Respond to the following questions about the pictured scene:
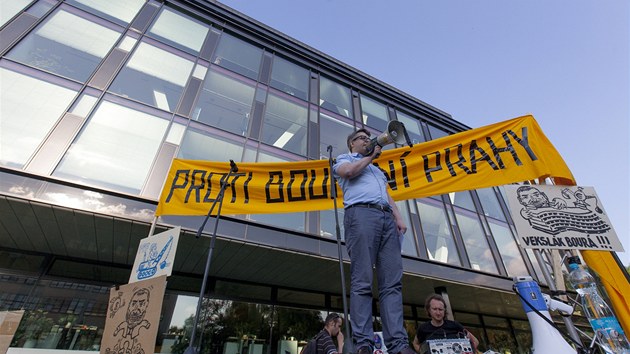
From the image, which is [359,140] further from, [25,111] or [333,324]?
[25,111]

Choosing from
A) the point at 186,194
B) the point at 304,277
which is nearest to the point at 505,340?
the point at 304,277

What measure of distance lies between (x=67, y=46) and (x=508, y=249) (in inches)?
641

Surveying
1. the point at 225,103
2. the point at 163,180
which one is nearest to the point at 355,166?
the point at 163,180

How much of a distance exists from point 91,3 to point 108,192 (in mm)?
7228

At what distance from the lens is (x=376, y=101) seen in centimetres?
1448

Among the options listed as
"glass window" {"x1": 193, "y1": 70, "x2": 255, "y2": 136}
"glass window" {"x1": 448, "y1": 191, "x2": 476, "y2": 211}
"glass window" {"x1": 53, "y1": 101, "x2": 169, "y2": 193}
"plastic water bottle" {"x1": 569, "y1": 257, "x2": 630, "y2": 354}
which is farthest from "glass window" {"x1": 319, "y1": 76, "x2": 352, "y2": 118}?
"plastic water bottle" {"x1": 569, "y1": 257, "x2": 630, "y2": 354}

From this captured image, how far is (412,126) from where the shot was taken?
14844 mm

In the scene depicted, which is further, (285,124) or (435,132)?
(435,132)

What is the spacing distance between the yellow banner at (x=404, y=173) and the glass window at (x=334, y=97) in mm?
7818

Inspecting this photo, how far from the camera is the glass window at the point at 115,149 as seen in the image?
6410 millimetres

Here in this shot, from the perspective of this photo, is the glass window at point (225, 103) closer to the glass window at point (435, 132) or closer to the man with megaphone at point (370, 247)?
the man with megaphone at point (370, 247)

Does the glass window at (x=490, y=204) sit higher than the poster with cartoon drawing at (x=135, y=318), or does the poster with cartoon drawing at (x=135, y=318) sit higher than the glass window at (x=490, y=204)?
the glass window at (x=490, y=204)

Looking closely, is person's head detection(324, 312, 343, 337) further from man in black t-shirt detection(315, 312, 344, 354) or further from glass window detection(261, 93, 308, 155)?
glass window detection(261, 93, 308, 155)

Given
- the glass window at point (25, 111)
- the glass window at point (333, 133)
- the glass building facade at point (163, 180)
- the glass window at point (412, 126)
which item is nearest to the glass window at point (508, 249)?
the glass building facade at point (163, 180)
